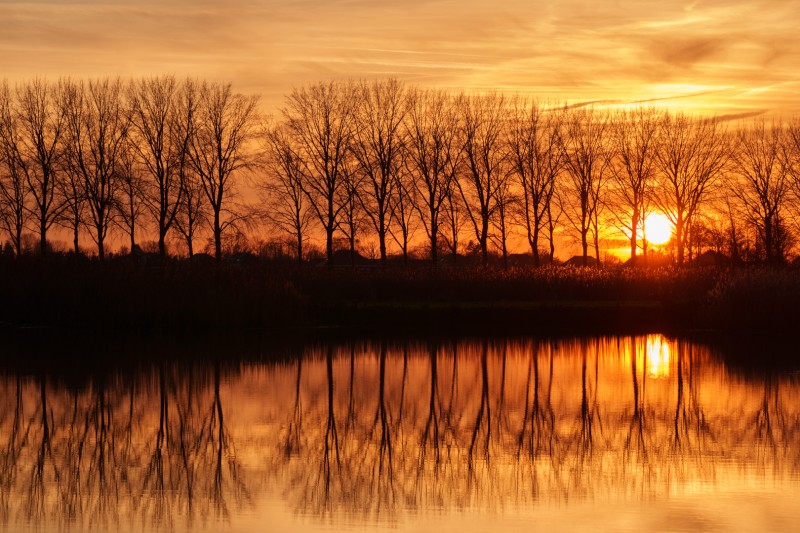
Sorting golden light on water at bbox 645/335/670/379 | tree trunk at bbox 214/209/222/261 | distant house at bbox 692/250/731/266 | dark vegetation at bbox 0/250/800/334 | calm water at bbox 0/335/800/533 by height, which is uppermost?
tree trunk at bbox 214/209/222/261

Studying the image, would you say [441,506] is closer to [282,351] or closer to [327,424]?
[327,424]

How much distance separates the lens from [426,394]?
22250 mm

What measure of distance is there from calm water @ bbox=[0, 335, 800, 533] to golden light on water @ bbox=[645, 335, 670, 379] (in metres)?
0.21

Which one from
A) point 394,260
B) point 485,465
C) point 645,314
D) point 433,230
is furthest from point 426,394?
point 394,260

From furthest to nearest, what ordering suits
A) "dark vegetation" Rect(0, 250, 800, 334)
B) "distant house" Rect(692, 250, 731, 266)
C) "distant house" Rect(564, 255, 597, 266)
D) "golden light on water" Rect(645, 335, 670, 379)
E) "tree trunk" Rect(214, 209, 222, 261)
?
1. "distant house" Rect(564, 255, 597, 266)
2. "distant house" Rect(692, 250, 731, 266)
3. "tree trunk" Rect(214, 209, 222, 261)
4. "dark vegetation" Rect(0, 250, 800, 334)
5. "golden light on water" Rect(645, 335, 670, 379)

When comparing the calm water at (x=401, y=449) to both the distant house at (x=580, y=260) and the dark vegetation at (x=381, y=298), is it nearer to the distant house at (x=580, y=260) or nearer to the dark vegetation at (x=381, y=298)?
the dark vegetation at (x=381, y=298)

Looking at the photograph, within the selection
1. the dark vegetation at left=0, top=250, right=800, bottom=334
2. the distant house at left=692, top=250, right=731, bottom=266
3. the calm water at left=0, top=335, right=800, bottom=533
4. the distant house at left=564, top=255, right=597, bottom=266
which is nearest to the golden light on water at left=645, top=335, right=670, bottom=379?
the calm water at left=0, top=335, right=800, bottom=533

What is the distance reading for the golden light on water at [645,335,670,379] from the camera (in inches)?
1018

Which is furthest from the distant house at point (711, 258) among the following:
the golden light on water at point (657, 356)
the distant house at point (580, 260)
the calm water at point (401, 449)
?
the calm water at point (401, 449)

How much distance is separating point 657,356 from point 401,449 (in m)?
15.0

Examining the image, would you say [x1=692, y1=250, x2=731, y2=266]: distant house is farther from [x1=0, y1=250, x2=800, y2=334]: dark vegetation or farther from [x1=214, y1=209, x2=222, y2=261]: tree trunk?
[x1=214, y1=209, x2=222, y2=261]: tree trunk

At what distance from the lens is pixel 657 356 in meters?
29.8

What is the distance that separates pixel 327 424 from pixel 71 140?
42.8m

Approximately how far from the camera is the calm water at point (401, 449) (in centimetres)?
1241
